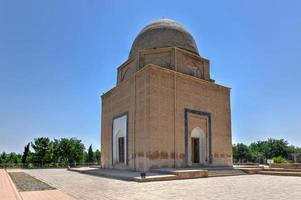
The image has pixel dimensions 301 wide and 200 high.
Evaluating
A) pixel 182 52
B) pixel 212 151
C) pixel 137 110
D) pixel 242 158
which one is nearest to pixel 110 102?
pixel 137 110

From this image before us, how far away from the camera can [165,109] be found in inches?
630

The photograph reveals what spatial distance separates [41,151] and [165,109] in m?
24.3

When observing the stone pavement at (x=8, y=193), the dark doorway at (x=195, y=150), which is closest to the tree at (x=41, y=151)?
the dark doorway at (x=195, y=150)

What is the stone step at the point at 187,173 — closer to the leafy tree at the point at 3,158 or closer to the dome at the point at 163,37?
the dome at the point at 163,37

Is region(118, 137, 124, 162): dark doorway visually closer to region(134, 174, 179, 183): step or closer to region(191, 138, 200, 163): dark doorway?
region(191, 138, 200, 163): dark doorway

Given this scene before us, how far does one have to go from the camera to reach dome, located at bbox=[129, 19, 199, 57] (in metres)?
19.6

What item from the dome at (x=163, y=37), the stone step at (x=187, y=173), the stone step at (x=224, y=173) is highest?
the dome at (x=163, y=37)

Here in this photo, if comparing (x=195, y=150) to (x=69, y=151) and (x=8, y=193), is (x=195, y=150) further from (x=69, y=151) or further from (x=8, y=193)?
(x=69, y=151)

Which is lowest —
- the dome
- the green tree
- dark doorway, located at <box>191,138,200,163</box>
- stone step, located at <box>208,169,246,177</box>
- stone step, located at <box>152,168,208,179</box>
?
the green tree

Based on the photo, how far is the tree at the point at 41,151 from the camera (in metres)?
34.2

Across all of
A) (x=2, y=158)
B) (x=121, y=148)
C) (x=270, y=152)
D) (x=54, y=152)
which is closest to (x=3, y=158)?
(x=2, y=158)

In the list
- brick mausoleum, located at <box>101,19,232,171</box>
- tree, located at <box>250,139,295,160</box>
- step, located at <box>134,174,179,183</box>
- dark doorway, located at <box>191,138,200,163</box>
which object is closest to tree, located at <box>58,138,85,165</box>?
brick mausoleum, located at <box>101,19,232,171</box>

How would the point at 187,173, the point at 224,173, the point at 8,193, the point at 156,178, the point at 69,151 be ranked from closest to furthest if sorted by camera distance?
the point at 8,193
the point at 156,178
the point at 187,173
the point at 224,173
the point at 69,151

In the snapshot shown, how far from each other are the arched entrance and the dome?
20.5 ft
